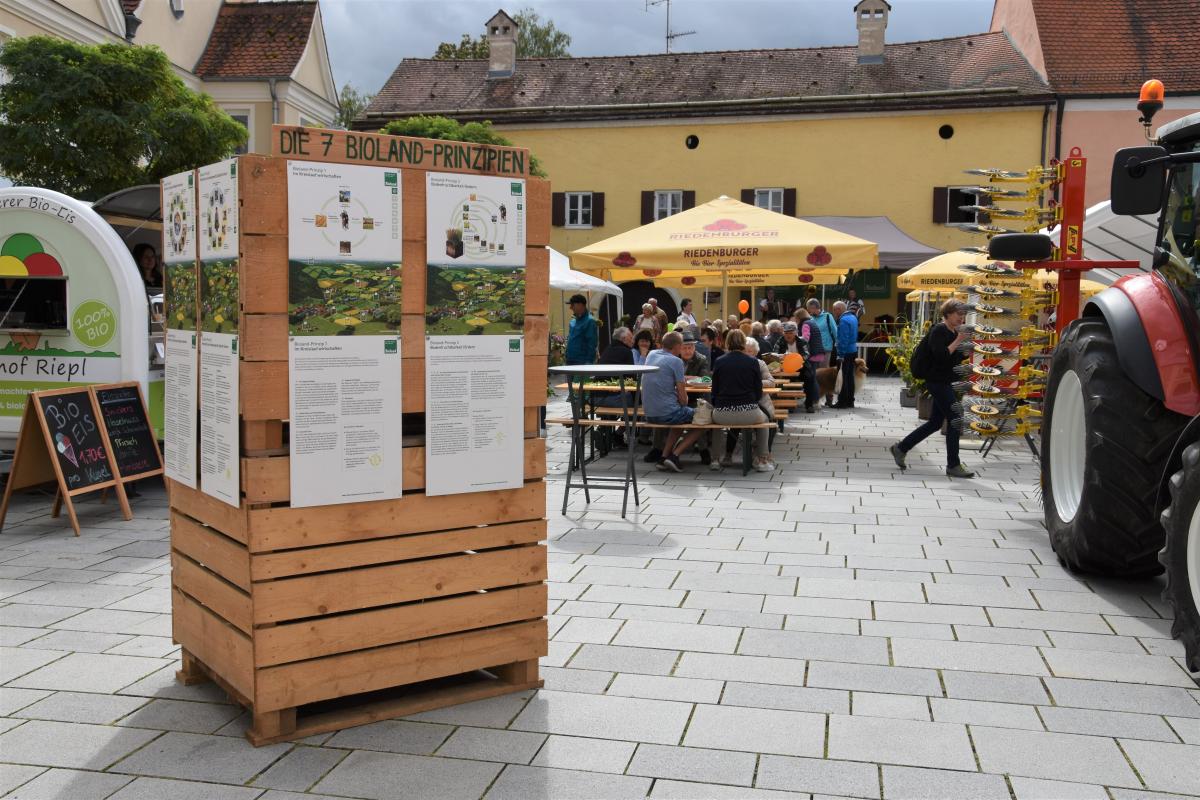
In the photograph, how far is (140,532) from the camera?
7.52 metres

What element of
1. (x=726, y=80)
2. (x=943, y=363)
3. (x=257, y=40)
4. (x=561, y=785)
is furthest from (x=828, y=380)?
(x=257, y=40)

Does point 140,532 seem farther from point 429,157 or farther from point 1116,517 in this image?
point 1116,517

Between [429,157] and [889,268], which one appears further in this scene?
[889,268]

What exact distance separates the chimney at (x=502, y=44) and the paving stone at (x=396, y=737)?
32.9m

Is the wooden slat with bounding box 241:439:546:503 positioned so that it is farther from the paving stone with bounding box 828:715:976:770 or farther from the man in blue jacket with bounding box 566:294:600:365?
the man in blue jacket with bounding box 566:294:600:365

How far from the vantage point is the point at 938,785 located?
3.51 metres

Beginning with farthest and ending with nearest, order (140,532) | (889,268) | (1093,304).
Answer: (889,268) < (140,532) < (1093,304)

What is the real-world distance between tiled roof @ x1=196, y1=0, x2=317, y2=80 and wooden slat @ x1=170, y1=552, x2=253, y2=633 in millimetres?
31206

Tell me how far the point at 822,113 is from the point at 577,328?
1978 cm

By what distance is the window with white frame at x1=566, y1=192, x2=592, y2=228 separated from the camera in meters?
32.6

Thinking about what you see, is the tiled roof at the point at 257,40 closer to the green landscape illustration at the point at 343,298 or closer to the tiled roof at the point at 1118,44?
the tiled roof at the point at 1118,44

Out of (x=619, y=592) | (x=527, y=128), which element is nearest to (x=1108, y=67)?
(x=527, y=128)

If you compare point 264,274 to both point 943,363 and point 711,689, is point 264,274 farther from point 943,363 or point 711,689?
point 943,363

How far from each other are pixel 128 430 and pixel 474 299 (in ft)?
17.0
